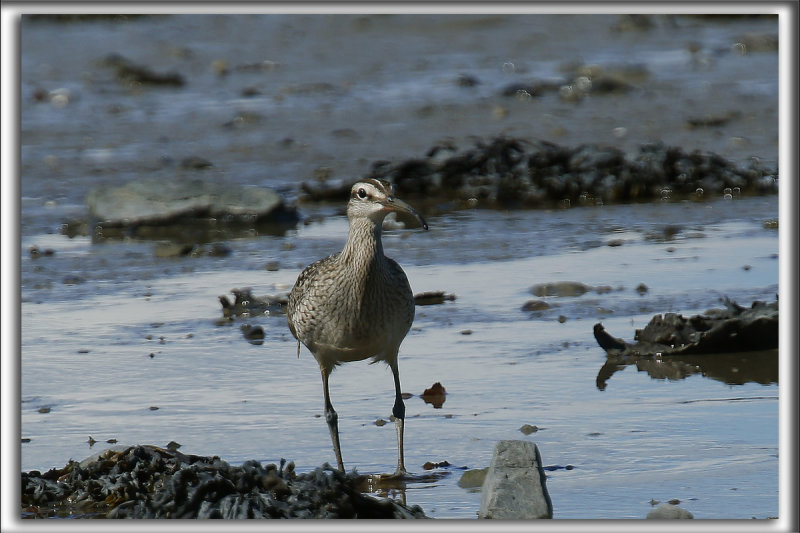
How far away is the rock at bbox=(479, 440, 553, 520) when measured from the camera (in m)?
4.96

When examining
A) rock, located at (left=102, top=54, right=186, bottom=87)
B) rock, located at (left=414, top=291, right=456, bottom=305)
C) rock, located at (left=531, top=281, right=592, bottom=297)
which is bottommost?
rock, located at (left=414, top=291, right=456, bottom=305)

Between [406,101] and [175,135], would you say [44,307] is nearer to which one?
[175,135]

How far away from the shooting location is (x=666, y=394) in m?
6.80

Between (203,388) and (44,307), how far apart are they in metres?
2.24

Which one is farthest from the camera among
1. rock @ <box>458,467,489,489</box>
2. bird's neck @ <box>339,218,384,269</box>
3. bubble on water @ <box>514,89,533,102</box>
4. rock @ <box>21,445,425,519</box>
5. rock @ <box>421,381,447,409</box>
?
bubble on water @ <box>514,89,533,102</box>

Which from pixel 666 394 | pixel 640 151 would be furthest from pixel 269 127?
pixel 666 394

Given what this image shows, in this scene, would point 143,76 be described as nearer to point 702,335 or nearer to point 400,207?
point 702,335

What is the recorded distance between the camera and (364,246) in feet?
21.0

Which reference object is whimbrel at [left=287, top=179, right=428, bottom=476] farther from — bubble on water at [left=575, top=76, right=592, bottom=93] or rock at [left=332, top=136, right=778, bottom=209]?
bubble on water at [left=575, top=76, right=592, bottom=93]

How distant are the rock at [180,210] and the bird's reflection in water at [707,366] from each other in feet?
15.0

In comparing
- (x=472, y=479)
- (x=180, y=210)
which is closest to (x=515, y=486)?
(x=472, y=479)

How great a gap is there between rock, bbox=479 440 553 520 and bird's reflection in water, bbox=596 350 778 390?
6.11ft

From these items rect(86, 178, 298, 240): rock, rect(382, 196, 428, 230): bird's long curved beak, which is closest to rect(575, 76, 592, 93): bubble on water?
rect(86, 178, 298, 240): rock

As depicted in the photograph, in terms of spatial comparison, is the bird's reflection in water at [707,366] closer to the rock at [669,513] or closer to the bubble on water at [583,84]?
the rock at [669,513]
